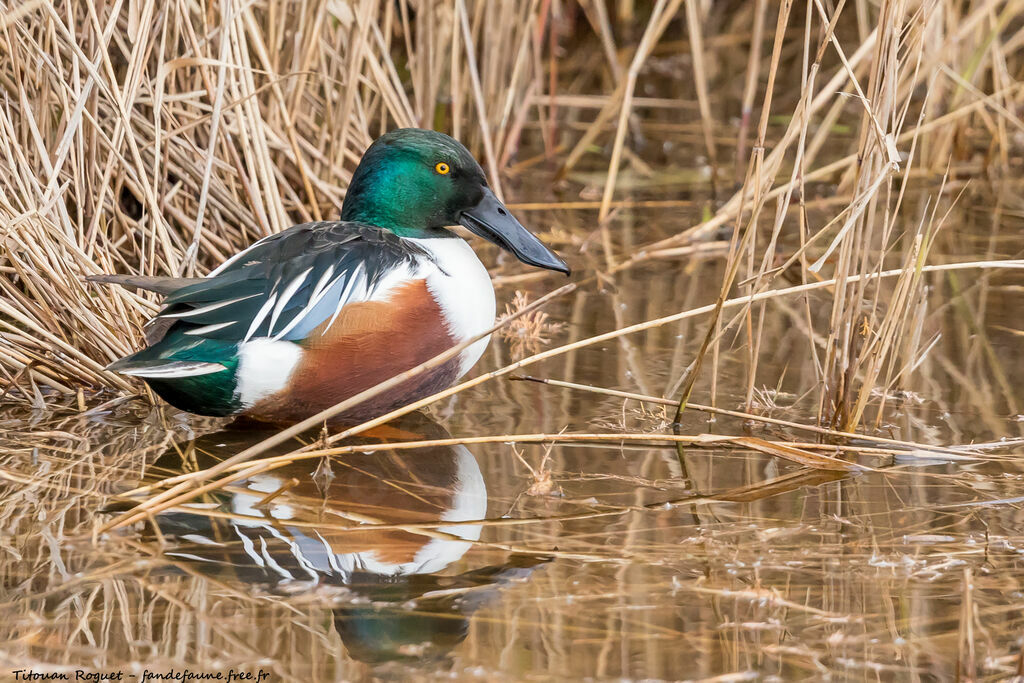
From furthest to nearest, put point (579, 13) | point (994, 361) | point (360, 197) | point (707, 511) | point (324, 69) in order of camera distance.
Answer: point (579, 13) < point (324, 69) < point (994, 361) < point (360, 197) < point (707, 511)

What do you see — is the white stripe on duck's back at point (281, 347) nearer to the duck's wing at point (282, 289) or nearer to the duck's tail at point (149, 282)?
the duck's wing at point (282, 289)

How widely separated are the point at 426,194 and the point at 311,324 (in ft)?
1.80

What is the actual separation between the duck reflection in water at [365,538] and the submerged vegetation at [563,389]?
0.05ft

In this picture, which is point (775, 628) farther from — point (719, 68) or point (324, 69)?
point (719, 68)

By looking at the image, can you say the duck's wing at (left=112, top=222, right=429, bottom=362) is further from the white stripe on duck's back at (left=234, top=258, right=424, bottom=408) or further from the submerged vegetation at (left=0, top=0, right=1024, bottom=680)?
the submerged vegetation at (left=0, top=0, right=1024, bottom=680)

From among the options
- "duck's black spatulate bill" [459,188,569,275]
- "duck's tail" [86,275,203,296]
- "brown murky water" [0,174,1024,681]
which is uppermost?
"duck's black spatulate bill" [459,188,569,275]

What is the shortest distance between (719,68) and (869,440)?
428cm

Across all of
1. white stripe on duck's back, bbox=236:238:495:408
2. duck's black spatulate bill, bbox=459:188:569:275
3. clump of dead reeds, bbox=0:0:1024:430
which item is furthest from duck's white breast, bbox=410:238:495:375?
clump of dead reeds, bbox=0:0:1024:430

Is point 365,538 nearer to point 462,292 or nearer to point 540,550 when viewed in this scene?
point 540,550

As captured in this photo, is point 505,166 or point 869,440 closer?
point 869,440

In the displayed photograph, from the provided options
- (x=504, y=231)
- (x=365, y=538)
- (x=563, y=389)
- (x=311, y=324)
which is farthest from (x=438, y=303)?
(x=365, y=538)

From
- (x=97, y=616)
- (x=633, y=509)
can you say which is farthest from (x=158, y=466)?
(x=633, y=509)

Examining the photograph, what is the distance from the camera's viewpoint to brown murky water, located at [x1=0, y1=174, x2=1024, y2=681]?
5.94 ft

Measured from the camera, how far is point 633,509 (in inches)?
92.4
